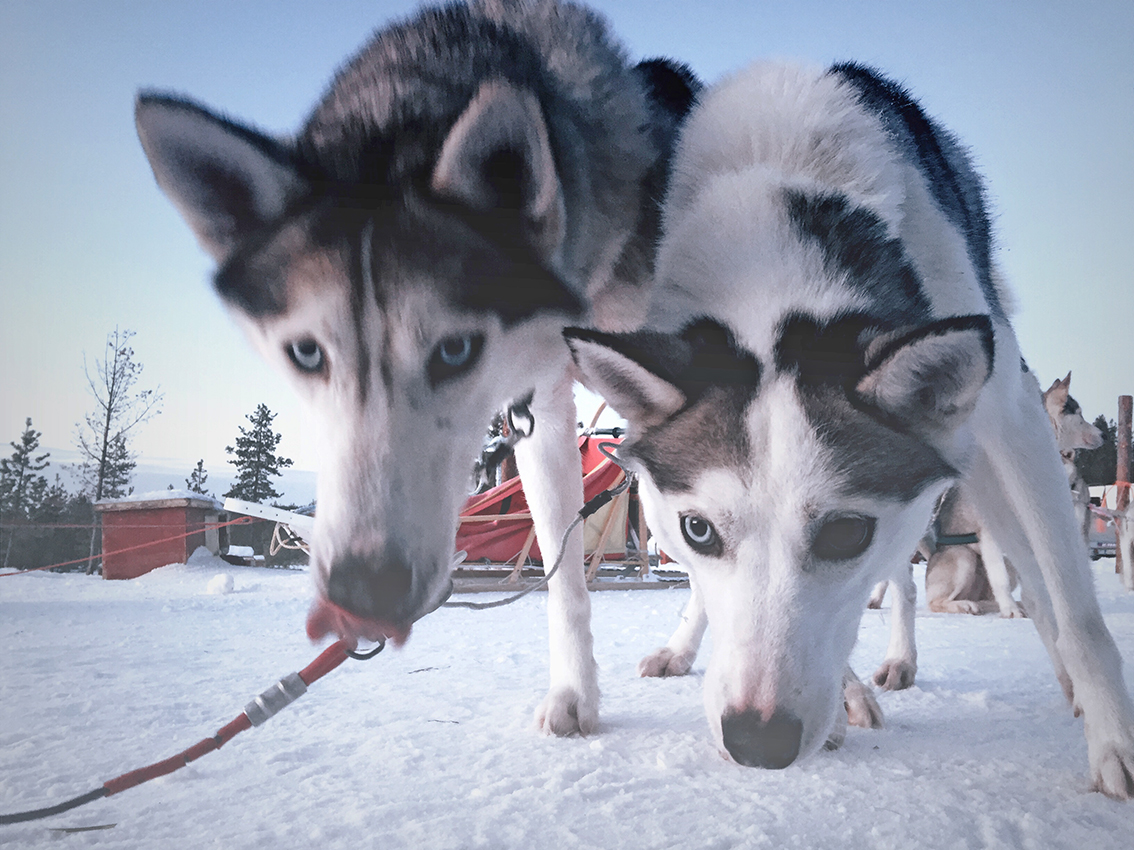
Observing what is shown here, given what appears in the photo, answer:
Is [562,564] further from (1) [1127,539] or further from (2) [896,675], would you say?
(1) [1127,539]

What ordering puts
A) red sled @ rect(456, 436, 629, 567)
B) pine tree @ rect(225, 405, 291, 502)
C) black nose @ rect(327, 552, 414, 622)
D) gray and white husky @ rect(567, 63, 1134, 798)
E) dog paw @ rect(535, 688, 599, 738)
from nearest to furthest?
black nose @ rect(327, 552, 414, 622) < gray and white husky @ rect(567, 63, 1134, 798) < pine tree @ rect(225, 405, 291, 502) < dog paw @ rect(535, 688, 599, 738) < red sled @ rect(456, 436, 629, 567)

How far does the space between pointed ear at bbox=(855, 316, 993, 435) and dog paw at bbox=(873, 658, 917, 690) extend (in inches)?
30.1

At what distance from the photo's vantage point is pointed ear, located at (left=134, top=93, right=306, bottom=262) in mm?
441

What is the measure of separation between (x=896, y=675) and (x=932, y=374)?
2.79 feet

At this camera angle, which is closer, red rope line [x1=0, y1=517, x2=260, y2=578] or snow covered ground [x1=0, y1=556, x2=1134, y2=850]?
snow covered ground [x1=0, y1=556, x2=1134, y2=850]

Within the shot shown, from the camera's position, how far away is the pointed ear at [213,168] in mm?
441

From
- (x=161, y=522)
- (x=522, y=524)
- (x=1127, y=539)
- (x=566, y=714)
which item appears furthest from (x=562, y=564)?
(x=522, y=524)

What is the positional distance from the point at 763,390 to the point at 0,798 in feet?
2.46

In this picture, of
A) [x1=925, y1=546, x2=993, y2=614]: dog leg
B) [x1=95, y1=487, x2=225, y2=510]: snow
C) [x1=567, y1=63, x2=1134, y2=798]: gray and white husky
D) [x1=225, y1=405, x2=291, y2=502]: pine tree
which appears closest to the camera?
[x1=567, y1=63, x2=1134, y2=798]: gray and white husky

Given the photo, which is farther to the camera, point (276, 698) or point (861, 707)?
point (861, 707)

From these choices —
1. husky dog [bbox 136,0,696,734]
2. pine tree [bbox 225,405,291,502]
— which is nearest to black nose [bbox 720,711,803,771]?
husky dog [bbox 136,0,696,734]

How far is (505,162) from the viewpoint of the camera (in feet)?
1.52

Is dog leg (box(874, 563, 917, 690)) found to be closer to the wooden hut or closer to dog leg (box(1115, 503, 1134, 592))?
dog leg (box(1115, 503, 1134, 592))

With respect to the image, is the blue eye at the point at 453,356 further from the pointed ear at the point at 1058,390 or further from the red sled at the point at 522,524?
the red sled at the point at 522,524
